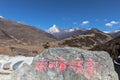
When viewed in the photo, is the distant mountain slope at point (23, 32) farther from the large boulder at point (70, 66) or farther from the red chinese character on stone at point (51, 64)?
the red chinese character on stone at point (51, 64)

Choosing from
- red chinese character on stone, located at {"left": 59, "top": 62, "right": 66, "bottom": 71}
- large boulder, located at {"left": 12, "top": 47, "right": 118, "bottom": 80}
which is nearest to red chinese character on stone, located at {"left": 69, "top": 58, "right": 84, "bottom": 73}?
large boulder, located at {"left": 12, "top": 47, "right": 118, "bottom": 80}

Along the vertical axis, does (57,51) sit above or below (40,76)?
above

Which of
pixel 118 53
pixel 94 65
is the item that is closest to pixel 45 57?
pixel 94 65

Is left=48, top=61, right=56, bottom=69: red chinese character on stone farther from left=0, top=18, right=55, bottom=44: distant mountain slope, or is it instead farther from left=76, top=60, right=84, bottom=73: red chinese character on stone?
left=0, top=18, right=55, bottom=44: distant mountain slope

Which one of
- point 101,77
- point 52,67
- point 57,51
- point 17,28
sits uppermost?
point 17,28

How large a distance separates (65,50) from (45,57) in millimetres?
770

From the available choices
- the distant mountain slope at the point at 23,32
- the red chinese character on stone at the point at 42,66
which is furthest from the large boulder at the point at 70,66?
the distant mountain slope at the point at 23,32

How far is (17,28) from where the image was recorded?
151 m

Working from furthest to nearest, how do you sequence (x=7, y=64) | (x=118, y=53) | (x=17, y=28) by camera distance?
(x=17, y=28) → (x=7, y=64) → (x=118, y=53)

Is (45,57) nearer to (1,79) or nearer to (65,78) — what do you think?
(65,78)

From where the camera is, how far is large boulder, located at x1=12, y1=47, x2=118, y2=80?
7867 millimetres

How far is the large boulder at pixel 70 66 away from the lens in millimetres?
7867

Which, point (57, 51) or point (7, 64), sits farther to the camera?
point (7, 64)

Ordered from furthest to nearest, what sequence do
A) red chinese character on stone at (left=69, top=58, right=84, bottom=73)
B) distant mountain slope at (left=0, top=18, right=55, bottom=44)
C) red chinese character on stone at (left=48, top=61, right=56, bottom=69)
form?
distant mountain slope at (left=0, top=18, right=55, bottom=44) < red chinese character on stone at (left=48, top=61, right=56, bottom=69) < red chinese character on stone at (left=69, top=58, right=84, bottom=73)
